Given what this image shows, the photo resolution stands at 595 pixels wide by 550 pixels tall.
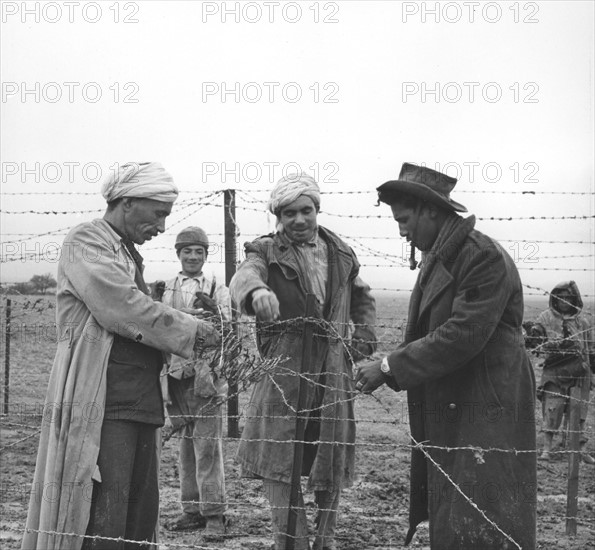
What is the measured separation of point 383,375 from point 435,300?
16.4 inches

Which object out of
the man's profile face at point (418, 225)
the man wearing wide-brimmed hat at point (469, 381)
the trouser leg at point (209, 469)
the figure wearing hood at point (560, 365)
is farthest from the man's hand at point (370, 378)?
the figure wearing hood at point (560, 365)

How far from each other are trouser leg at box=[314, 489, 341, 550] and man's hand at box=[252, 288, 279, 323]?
1174 millimetres

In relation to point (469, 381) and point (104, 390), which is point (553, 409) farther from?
point (104, 390)

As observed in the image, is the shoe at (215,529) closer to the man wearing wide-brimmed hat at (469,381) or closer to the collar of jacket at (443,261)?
the man wearing wide-brimmed hat at (469,381)

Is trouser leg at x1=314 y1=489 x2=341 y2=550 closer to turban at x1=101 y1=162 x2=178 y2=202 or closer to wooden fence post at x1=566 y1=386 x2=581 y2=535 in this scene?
wooden fence post at x1=566 y1=386 x2=581 y2=535

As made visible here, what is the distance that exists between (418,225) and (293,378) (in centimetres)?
138

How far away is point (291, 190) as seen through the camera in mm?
4773

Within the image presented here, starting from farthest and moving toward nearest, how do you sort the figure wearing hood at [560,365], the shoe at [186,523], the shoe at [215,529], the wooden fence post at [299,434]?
1. the figure wearing hood at [560,365]
2. the shoe at [186,523]
3. the shoe at [215,529]
4. the wooden fence post at [299,434]

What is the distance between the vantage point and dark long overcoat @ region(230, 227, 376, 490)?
4.67 m

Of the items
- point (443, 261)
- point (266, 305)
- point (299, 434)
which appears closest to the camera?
point (443, 261)

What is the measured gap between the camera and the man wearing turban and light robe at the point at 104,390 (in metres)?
3.52

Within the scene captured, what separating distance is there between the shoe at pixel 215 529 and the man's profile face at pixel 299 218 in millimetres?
2226

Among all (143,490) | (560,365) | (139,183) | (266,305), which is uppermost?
(139,183)

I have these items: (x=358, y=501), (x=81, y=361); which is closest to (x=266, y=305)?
(x=81, y=361)
